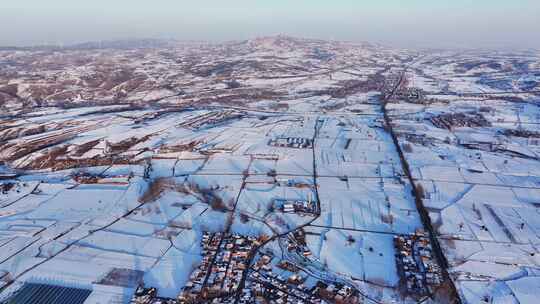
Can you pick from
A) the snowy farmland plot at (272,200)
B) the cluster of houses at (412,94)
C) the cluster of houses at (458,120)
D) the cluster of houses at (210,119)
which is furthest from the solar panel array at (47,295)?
the cluster of houses at (412,94)

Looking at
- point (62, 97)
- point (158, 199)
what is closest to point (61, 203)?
point (158, 199)

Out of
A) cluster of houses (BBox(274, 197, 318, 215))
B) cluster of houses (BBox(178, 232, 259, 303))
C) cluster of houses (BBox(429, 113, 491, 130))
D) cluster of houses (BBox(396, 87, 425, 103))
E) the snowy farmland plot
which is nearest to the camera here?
cluster of houses (BBox(178, 232, 259, 303))

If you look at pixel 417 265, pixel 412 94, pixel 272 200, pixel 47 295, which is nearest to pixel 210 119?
pixel 272 200

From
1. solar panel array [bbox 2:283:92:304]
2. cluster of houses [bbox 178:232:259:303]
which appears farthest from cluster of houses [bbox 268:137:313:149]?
solar panel array [bbox 2:283:92:304]

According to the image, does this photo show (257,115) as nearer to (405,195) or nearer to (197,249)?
(405,195)

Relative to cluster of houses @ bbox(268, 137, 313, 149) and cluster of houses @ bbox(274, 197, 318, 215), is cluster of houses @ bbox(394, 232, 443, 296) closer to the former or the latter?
cluster of houses @ bbox(274, 197, 318, 215)

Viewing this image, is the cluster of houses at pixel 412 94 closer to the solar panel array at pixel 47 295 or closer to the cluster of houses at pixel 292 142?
the cluster of houses at pixel 292 142
